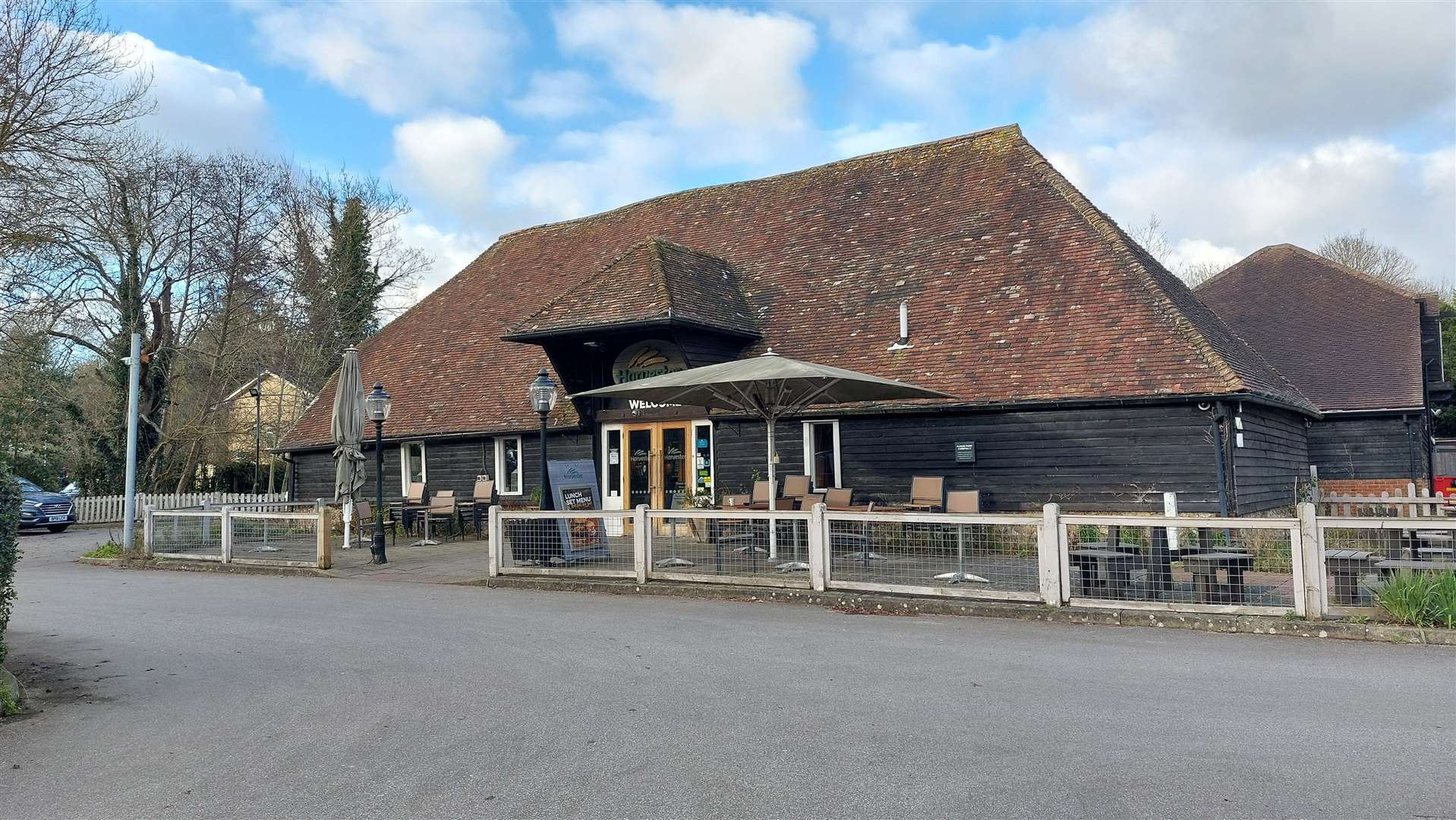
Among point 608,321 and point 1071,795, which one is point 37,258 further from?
point 1071,795

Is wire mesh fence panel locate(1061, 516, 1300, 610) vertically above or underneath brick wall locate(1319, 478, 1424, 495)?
underneath

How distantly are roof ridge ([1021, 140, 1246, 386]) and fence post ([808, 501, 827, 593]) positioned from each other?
7257mm

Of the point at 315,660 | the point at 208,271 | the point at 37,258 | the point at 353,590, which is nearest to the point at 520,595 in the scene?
the point at 353,590

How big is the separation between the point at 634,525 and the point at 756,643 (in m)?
3.99

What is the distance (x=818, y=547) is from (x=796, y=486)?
6163 mm

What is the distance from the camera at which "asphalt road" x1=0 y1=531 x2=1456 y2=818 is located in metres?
4.56

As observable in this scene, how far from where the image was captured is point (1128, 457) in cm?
1522

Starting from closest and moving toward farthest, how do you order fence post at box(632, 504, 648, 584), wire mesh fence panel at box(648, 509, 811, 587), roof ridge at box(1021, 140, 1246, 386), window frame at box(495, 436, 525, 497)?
wire mesh fence panel at box(648, 509, 811, 587)
fence post at box(632, 504, 648, 584)
roof ridge at box(1021, 140, 1246, 386)
window frame at box(495, 436, 525, 497)

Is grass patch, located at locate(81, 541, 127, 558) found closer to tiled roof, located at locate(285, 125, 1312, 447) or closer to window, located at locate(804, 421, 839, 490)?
tiled roof, located at locate(285, 125, 1312, 447)

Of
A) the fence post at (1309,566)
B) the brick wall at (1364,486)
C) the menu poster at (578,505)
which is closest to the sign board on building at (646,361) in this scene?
the menu poster at (578,505)

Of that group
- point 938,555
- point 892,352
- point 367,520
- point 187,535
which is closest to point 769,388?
point 938,555

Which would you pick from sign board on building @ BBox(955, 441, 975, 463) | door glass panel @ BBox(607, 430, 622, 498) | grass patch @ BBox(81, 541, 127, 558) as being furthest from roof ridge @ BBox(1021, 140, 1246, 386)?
grass patch @ BBox(81, 541, 127, 558)

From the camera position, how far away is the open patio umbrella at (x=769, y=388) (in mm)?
11977

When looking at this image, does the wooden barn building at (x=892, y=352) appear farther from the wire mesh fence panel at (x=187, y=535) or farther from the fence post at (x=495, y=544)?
the wire mesh fence panel at (x=187, y=535)
